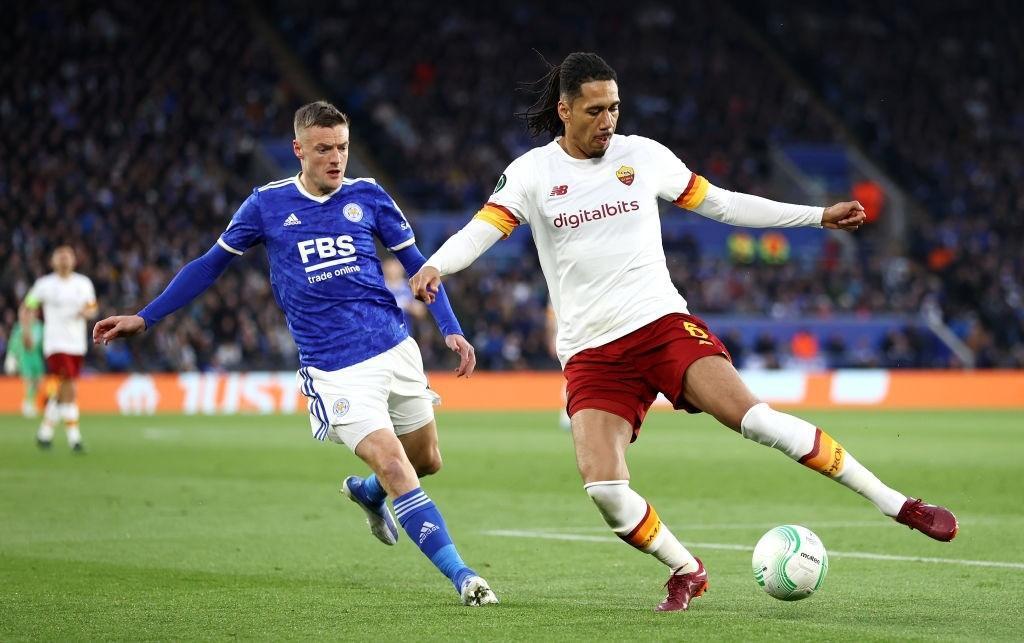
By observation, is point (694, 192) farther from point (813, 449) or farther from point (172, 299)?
point (172, 299)

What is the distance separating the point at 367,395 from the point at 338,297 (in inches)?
19.4

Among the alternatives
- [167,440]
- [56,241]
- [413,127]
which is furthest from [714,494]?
[413,127]

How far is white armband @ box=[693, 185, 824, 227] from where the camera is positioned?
6750 millimetres

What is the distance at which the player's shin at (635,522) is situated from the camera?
6.66 meters

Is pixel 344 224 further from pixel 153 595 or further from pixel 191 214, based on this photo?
pixel 191 214

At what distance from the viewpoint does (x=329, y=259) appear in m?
7.32

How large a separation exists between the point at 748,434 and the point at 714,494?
658 centimetres

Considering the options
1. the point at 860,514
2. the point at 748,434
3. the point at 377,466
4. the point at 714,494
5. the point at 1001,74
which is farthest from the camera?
the point at 1001,74

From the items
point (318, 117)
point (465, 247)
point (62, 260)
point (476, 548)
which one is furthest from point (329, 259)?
point (62, 260)

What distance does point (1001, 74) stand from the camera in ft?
144

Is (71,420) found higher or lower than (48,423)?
higher

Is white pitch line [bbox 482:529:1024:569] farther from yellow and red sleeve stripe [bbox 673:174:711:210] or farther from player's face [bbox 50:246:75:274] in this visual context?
player's face [bbox 50:246:75:274]

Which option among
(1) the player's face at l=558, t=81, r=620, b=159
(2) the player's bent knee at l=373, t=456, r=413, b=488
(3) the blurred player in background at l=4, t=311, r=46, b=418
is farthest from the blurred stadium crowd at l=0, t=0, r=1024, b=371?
(1) the player's face at l=558, t=81, r=620, b=159

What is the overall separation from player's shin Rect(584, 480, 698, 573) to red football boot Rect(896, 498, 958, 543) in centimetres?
97
